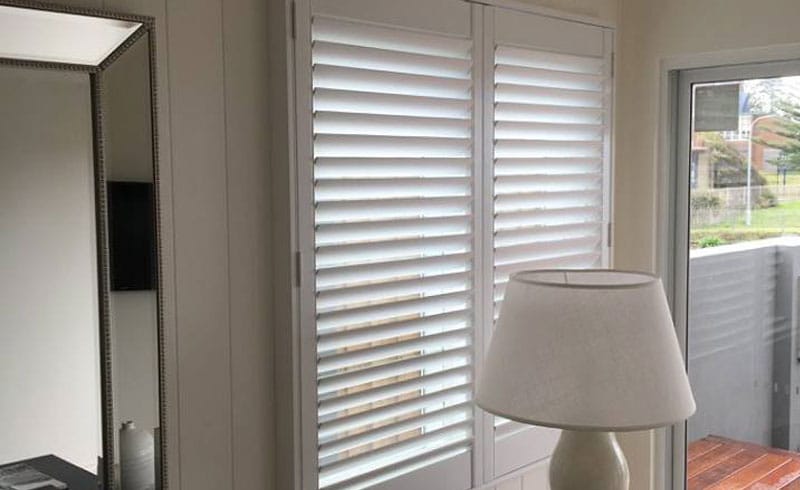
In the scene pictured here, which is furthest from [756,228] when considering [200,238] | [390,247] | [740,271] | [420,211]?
[200,238]

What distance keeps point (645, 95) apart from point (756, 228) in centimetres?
59

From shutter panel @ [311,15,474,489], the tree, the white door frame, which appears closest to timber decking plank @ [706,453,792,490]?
the white door frame

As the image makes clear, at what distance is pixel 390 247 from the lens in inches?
89.7

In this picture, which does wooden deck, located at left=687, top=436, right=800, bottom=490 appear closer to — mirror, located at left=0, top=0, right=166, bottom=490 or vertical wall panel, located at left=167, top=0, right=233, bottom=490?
vertical wall panel, located at left=167, top=0, right=233, bottom=490

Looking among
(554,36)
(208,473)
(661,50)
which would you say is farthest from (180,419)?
(661,50)

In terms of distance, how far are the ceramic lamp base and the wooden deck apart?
128 centimetres

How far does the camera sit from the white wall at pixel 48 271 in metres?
1.68

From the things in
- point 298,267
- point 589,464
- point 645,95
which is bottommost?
point 589,464

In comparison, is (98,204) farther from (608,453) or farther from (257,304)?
(608,453)

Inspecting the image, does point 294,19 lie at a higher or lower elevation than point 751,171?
higher

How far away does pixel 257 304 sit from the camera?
2104 millimetres

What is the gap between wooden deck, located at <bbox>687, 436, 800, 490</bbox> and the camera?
2.93 m

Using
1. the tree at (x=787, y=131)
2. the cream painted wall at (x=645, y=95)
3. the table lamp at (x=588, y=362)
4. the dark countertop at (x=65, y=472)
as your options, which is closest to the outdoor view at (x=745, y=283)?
the tree at (x=787, y=131)

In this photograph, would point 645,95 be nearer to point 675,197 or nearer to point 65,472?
point 675,197
